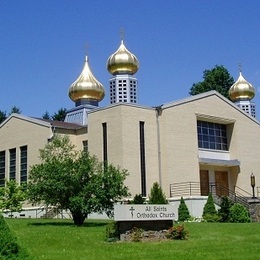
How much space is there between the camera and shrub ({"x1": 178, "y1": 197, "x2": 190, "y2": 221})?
28.8 metres

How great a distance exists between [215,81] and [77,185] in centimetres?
3814

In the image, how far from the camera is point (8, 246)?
874 cm

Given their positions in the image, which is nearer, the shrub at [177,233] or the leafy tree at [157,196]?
the shrub at [177,233]

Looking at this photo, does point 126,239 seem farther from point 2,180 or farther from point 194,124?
point 2,180

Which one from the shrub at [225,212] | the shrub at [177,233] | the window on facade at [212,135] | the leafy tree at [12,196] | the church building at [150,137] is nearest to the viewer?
the shrub at [177,233]

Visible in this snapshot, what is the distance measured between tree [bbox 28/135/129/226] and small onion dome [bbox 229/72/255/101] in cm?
2592

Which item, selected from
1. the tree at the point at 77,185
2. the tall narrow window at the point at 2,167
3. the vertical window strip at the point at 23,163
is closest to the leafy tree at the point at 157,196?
the tree at the point at 77,185

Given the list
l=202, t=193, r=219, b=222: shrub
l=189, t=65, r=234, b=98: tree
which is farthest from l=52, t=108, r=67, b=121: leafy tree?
l=202, t=193, r=219, b=222: shrub

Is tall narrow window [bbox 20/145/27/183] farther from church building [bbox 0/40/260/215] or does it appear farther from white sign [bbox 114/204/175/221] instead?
white sign [bbox 114/204/175/221]

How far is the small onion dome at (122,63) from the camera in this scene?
3794 cm

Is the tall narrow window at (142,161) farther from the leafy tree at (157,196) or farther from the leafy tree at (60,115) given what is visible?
the leafy tree at (60,115)

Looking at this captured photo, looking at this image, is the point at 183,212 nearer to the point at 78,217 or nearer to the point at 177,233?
the point at 78,217

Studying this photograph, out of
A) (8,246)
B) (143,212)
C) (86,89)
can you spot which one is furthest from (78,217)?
(86,89)

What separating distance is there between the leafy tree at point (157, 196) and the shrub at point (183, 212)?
85 cm
